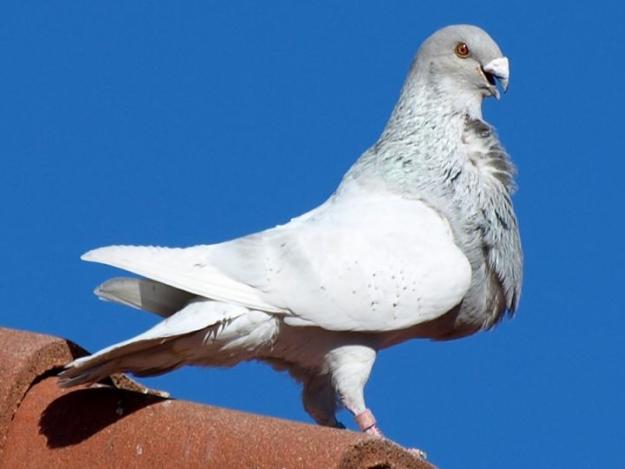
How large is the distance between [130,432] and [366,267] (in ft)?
6.39

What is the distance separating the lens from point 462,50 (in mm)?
8969

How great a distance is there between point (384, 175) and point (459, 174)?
0.43 metres

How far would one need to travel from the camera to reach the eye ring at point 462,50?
8953 millimetres

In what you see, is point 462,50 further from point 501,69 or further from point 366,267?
point 366,267

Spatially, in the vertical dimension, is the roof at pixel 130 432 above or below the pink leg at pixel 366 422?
below

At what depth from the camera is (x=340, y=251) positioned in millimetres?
7832

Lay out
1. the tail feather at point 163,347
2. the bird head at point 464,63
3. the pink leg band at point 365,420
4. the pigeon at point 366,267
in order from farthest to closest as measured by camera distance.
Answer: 1. the bird head at point 464,63
2. the pink leg band at point 365,420
3. the pigeon at point 366,267
4. the tail feather at point 163,347

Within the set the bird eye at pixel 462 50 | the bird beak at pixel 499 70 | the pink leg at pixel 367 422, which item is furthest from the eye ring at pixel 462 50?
Answer: the pink leg at pixel 367 422

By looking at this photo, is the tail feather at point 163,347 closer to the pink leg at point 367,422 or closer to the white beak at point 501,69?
the pink leg at point 367,422

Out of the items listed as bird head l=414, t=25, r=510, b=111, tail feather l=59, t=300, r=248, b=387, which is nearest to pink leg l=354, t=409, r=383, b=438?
tail feather l=59, t=300, r=248, b=387

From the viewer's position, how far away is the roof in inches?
226

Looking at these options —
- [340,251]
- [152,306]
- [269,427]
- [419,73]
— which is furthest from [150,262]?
[419,73]

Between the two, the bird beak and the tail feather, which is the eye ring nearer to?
the bird beak

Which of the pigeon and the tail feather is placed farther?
the pigeon
